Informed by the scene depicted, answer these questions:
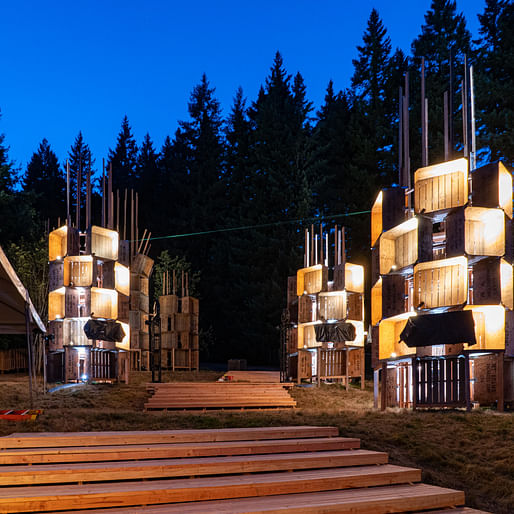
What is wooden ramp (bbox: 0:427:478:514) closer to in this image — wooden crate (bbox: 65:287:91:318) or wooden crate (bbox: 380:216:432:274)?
wooden crate (bbox: 380:216:432:274)

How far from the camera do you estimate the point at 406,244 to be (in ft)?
57.3

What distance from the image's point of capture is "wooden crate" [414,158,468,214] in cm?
1622

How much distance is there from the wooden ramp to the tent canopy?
3.79 metres

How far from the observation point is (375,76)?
4731cm

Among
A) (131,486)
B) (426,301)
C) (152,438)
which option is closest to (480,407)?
(426,301)

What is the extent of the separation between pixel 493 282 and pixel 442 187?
2.71 metres

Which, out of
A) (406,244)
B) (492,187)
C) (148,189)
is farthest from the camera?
(148,189)

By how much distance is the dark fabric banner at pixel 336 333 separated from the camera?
26359 millimetres

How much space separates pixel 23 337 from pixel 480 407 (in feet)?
90.2

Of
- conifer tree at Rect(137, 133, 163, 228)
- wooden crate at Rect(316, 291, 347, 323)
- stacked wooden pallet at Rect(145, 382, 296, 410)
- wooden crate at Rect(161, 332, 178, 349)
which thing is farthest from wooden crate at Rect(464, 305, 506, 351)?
conifer tree at Rect(137, 133, 163, 228)

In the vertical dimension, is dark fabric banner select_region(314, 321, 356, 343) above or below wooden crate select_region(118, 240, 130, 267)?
below

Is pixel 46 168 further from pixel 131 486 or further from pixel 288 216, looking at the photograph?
pixel 131 486

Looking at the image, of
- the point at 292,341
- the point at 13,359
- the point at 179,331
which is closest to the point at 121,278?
the point at 292,341

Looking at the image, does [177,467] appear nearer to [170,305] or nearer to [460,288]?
[460,288]
